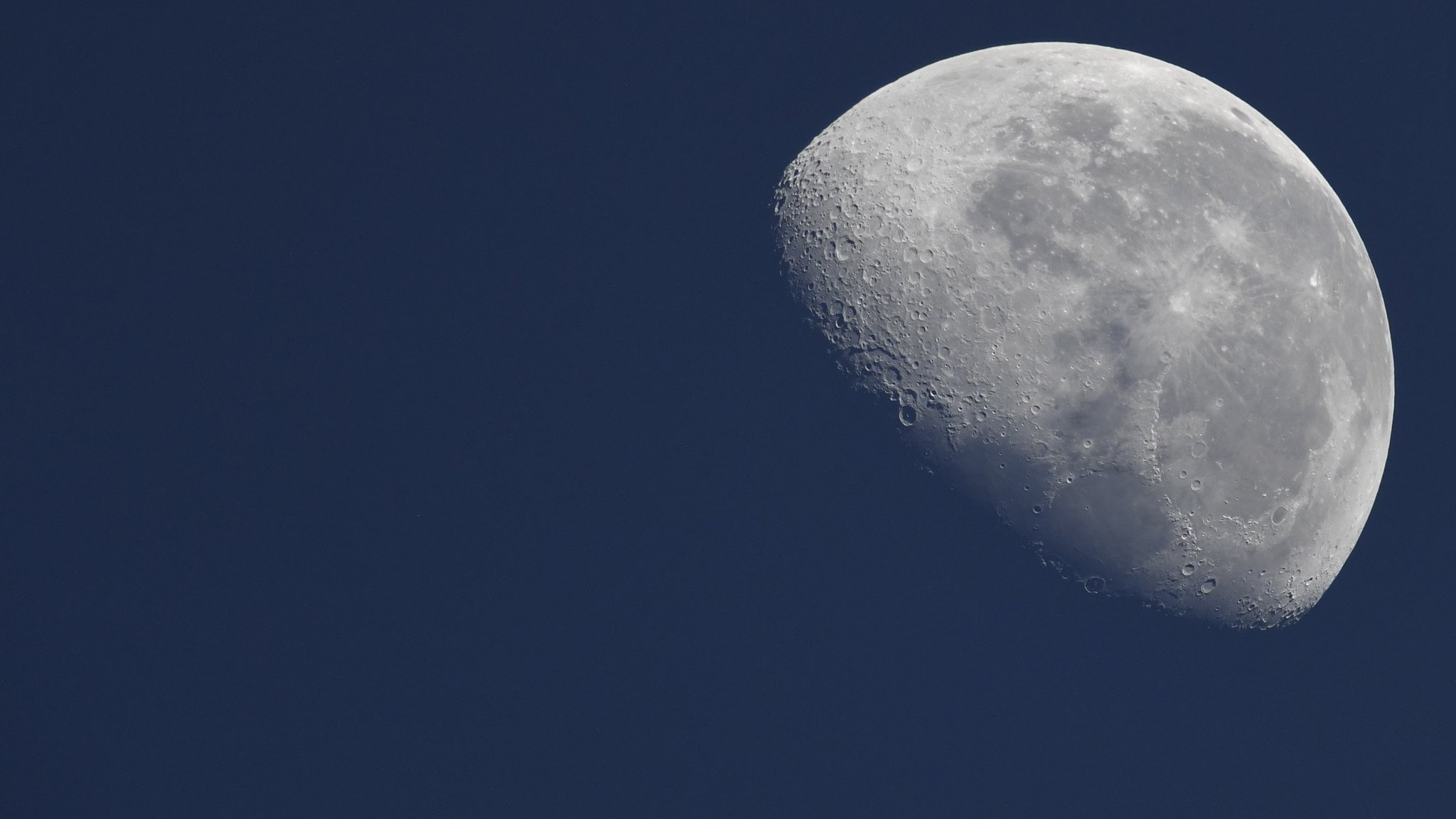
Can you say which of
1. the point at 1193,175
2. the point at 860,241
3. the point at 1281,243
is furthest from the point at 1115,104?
the point at 860,241

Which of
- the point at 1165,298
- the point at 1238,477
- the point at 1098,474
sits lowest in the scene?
the point at 1098,474

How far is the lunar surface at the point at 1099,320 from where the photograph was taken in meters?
7.66

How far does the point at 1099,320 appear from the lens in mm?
7613

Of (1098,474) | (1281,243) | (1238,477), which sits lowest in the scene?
(1098,474)

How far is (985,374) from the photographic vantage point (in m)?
7.69

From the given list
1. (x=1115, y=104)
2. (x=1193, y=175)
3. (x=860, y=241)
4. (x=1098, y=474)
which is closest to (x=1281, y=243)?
(x=1193, y=175)

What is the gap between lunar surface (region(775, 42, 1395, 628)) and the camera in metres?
7.66

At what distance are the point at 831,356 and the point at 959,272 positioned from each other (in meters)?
1.05

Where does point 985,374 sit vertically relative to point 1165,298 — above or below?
below

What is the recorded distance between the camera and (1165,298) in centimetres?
772

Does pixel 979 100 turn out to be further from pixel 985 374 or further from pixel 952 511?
pixel 952 511

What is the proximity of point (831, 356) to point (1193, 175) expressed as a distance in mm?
2902

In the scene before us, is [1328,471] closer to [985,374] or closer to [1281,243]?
[1281,243]

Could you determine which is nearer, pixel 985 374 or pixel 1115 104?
pixel 985 374
